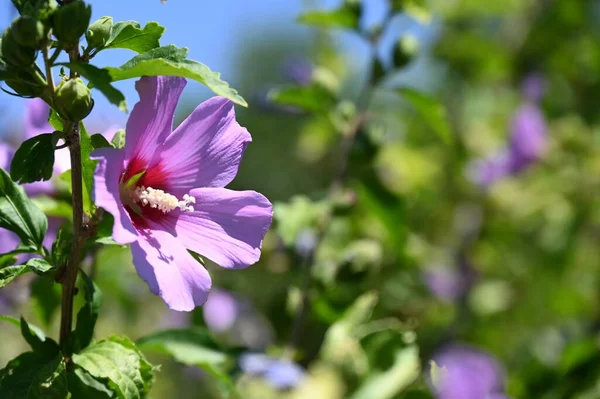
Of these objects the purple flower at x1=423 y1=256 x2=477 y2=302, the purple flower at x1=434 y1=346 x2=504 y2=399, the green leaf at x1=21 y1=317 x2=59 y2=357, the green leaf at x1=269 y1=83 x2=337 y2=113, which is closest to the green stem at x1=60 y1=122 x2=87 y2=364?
the green leaf at x1=21 y1=317 x2=59 y2=357

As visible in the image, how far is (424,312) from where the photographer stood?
1.22 meters

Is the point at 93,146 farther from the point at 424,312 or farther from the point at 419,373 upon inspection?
the point at 424,312

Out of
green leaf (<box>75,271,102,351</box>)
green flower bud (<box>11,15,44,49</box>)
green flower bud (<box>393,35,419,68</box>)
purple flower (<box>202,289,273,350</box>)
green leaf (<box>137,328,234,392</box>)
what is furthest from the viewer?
purple flower (<box>202,289,273,350</box>)

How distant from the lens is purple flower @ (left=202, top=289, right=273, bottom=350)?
50.3 inches

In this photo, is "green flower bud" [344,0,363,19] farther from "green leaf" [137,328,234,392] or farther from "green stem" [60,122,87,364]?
"green stem" [60,122,87,364]

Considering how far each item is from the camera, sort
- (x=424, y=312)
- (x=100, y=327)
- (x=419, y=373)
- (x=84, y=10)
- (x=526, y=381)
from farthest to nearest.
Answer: (x=100, y=327), (x=424, y=312), (x=526, y=381), (x=419, y=373), (x=84, y=10)

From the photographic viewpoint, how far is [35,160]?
470 millimetres

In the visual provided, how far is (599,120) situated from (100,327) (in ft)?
4.32

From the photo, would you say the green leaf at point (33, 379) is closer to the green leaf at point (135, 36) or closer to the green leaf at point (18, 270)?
the green leaf at point (18, 270)

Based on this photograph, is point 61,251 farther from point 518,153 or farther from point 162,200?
point 518,153

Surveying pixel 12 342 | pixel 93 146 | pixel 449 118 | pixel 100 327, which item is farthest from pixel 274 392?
pixel 449 118

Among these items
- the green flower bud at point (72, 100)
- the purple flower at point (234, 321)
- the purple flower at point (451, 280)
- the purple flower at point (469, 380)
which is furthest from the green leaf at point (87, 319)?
the purple flower at point (451, 280)

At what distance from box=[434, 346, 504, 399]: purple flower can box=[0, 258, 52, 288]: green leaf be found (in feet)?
1.76

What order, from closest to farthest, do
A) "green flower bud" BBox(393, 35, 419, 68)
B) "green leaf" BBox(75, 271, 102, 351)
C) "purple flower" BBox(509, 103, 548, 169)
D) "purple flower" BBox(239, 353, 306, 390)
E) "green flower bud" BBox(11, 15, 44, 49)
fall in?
"green flower bud" BBox(11, 15, 44, 49), "green leaf" BBox(75, 271, 102, 351), "purple flower" BBox(239, 353, 306, 390), "green flower bud" BBox(393, 35, 419, 68), "purple flower" BBox(509, 103, 548, 169)
